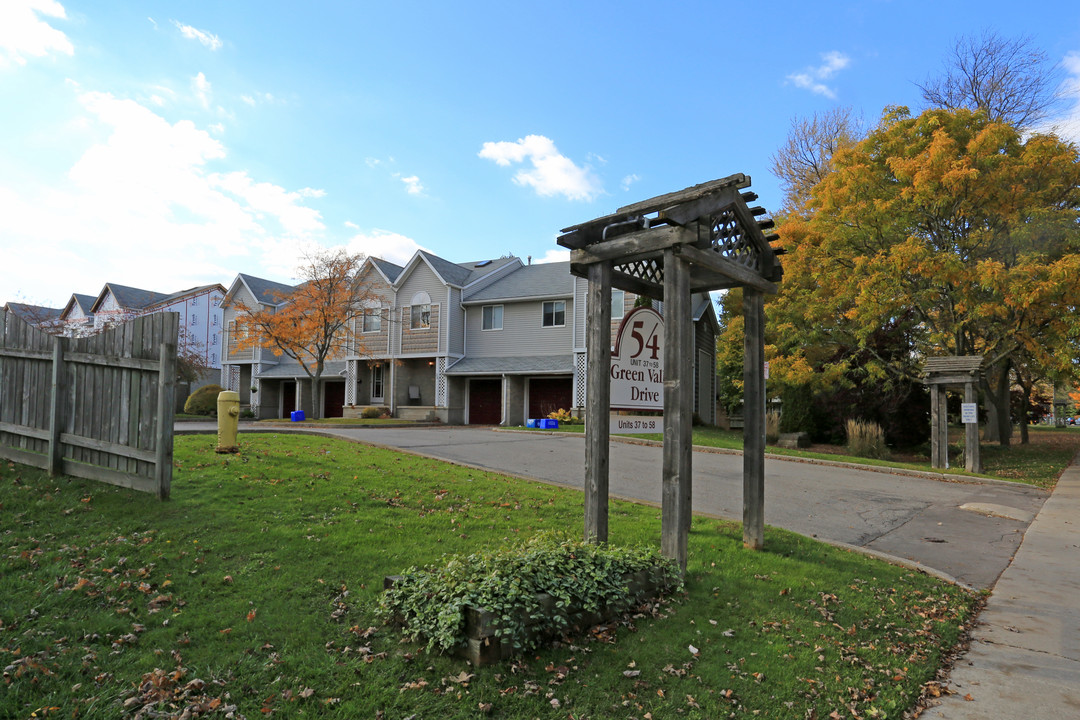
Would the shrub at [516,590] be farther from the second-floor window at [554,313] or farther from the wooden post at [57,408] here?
the second-floor window at [554,313]

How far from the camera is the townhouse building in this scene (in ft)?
90.7

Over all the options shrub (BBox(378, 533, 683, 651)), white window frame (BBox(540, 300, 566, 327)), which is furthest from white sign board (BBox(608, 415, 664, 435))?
white window frame (BBox(540, 300, 566, 327))

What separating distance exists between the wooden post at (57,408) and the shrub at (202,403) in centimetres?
2374

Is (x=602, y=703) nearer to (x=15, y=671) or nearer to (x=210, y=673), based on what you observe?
(x=210, y=673)

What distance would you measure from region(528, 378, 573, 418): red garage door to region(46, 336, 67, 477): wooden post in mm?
21483

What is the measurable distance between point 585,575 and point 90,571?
352cm

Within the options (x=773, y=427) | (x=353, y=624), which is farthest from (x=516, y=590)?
(x=773, y=427)

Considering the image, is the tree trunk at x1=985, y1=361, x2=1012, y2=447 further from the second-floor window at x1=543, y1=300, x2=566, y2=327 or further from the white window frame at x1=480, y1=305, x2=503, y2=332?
the white window frame at x1=480, y1=305, x2=503, y2=332

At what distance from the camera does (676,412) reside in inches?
200

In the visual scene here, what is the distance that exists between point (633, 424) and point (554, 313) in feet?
73.1

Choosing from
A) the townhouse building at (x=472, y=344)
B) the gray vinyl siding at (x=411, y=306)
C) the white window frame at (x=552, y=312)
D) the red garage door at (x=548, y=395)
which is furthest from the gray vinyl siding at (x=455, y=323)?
the white window frame at (x=552, y=312)

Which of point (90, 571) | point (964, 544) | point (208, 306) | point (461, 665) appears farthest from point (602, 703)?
point (208, 306)

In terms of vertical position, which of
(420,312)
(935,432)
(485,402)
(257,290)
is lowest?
(935,432)

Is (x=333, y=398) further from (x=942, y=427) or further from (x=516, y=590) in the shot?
(x=516, y=590)
